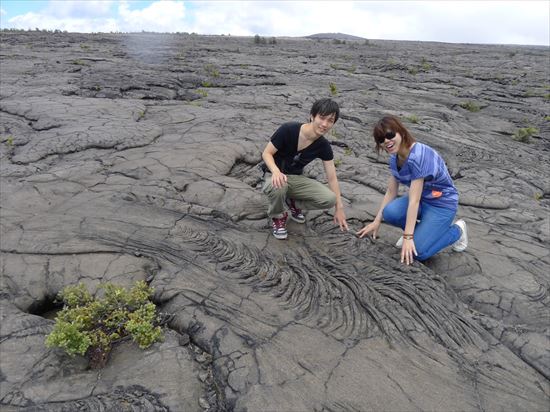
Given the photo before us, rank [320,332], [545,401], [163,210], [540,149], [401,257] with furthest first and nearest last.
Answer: [540,149], [163,210], [401,257], [320,332], [545,401]

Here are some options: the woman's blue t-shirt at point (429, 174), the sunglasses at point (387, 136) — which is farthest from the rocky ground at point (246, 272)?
the sunglasses at point (387, 136)

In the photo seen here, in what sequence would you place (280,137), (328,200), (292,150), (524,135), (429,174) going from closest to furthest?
(429,174), (280,137), (292,150), (328,200), (524,135)

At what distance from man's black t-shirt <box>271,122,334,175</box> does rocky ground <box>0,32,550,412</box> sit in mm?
792

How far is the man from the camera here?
4.30 m

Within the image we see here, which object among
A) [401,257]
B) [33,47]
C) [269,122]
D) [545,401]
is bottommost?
[545,401]

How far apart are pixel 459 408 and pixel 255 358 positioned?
1459mm

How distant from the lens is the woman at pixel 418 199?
3920 mm

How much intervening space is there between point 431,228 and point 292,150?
170cm

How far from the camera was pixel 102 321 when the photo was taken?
322cm

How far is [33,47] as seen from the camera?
17.5 meters

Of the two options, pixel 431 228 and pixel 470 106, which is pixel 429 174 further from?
pixel 470 106

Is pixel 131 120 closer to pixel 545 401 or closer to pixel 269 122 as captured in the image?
pixel 269 122

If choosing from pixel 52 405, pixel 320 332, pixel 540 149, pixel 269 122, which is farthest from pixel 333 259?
pixel 540 149

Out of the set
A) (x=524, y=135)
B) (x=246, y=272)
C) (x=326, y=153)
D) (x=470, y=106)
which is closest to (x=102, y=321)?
(x=246, y=272)
